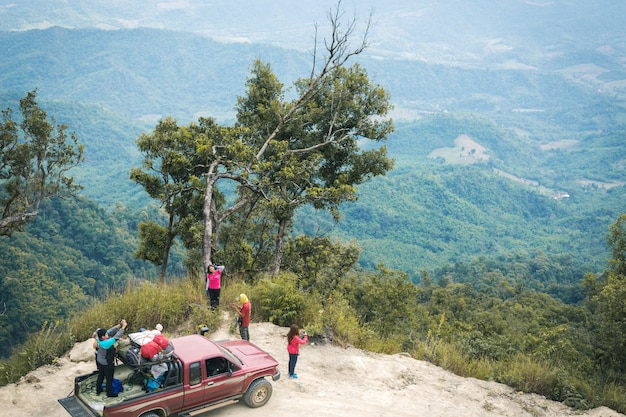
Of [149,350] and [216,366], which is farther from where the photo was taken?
[216,366]

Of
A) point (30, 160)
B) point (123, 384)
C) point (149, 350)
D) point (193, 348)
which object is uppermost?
point (30, 160)

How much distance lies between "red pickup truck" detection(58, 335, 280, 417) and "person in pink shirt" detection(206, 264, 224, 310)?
2.64 meters

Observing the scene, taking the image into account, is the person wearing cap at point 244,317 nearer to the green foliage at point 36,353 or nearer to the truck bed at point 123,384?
the truck bed at point 123,384

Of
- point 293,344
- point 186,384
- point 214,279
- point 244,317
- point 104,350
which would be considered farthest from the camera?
point 214,279

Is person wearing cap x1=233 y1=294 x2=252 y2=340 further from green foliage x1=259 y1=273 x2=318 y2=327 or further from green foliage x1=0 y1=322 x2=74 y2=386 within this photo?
green foliage x1=0 y1=322 x2=74 y2=386

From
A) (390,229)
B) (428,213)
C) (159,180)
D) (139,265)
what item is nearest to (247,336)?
(159,180)

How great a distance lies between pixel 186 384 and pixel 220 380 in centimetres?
66

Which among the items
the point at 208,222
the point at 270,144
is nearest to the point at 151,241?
the point at 208,222

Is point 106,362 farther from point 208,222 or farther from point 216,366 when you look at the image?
point 208,222

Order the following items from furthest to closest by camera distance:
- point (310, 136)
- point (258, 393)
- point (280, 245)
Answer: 1. point (310, 136)
2. point (280, 245)
3. point (258, 393)

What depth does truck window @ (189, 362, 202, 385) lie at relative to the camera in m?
8.77

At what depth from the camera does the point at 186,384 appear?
870 cm

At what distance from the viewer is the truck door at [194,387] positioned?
8750 millimetres

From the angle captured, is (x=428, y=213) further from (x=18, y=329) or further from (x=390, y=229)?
(x=18, y=329)
